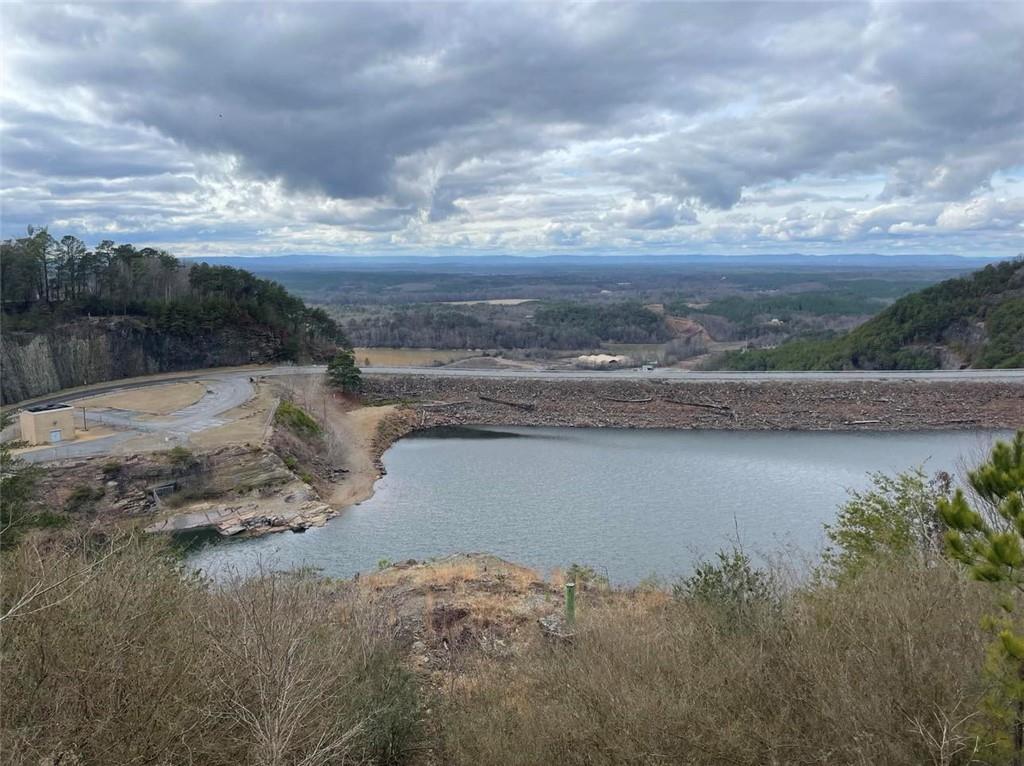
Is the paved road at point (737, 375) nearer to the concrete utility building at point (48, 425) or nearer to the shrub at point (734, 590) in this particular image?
the concrete utility building at point (48, 425)

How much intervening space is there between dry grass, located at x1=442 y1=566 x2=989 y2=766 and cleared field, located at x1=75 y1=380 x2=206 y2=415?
26078 millimetres

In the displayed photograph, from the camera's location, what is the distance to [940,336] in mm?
49281

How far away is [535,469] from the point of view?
87.4 feet

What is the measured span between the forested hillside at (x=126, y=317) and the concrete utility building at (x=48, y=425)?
8.77 m

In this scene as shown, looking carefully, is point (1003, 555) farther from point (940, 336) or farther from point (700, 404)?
point (940, 336)

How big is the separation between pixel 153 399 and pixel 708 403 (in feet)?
86.0

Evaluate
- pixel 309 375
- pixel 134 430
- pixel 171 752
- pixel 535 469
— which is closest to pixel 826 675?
pixel 171 752

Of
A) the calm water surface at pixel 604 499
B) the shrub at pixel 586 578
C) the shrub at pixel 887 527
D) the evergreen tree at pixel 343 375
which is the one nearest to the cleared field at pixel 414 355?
the evergreen tree at pixel 343 375

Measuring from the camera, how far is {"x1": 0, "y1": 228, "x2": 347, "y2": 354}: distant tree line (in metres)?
36.3

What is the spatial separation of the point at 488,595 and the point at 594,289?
151884 millimetres

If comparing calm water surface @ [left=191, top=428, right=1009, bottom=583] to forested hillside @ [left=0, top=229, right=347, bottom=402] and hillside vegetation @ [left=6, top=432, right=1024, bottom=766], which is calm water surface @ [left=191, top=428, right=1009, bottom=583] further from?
Answer: forested hillside @ [left=0, top=229, right=347, bottom=402]

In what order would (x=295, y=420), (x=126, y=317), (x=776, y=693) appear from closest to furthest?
(x=776, y=693) < (x=295, y=420) < (x=126, y=317)

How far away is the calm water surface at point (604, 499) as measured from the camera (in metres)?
17.5

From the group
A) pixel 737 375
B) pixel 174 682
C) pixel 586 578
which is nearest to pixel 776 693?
pixel 174 682
